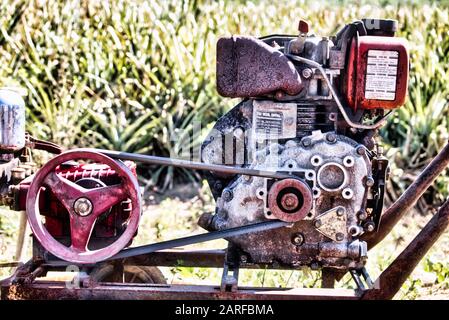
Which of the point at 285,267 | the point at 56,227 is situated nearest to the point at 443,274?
the point at 285,267

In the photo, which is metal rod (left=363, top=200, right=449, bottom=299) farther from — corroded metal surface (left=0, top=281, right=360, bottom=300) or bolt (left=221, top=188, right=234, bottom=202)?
bolt (left=221, top=188, right=234, bottom=202)

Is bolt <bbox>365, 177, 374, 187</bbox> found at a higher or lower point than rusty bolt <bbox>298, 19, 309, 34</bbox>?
lower

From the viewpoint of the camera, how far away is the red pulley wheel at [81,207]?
431 centimetres

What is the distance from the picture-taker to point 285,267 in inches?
180

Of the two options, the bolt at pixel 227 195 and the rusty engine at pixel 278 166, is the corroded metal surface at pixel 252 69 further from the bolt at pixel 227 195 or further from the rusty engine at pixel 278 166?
the bolt at pixel 227 195

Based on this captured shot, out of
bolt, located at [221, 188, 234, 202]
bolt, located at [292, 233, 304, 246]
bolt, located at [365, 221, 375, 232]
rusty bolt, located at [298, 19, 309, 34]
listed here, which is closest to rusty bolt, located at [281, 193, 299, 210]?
bolt, located at [292, 233, 304, 246]

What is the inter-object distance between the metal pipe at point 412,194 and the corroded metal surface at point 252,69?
3.25ft

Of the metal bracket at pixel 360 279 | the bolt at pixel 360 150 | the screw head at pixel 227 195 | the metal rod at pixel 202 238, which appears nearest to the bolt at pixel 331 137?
the bolt at pixel 360 150

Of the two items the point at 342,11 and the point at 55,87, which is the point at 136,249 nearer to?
the point at 55,87

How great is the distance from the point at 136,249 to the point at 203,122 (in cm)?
342

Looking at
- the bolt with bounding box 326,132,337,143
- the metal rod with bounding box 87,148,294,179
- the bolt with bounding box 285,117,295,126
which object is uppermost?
the bolt with bounding box 285,117,295,126

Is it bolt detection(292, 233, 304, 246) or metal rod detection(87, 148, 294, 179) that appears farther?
bolt detection(292, 233, 304, 246)

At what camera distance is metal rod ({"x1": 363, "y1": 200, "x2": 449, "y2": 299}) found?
4.25m
